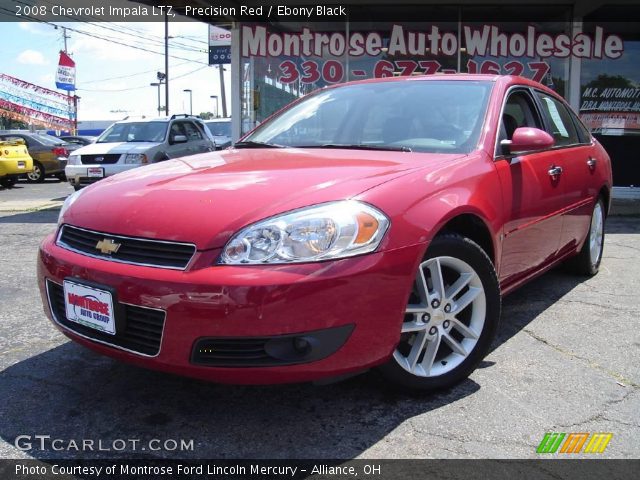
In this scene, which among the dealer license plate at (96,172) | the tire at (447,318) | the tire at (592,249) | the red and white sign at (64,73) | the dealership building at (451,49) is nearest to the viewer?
the tire at (447,318)

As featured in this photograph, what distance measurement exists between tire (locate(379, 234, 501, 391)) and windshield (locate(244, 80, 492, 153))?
0.65 metres

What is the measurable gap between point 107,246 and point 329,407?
116cm

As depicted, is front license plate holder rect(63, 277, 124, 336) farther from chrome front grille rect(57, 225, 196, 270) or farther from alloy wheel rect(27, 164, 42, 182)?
alloy wheel rect(27, 164, 42, 182)

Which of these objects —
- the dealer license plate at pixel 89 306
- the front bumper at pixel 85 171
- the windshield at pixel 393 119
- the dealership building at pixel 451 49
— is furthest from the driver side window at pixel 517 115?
the front bumper at pixel 85 171

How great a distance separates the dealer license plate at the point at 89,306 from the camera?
7.57 ft

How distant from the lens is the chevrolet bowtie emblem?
2.37 metres

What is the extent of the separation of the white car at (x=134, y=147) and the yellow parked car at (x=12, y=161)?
425 centimetres

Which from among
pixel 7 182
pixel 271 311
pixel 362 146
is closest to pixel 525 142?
pixel 362 146

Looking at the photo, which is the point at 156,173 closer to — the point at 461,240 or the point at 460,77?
the point at 461,240

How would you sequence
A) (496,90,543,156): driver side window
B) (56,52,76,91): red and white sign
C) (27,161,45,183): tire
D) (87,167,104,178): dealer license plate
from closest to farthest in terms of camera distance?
(496,90,543,156): driver side window
(87,167,104,178): dealer license plate
(27,161,45,183): tire
(56,52,76,91): red and white sign

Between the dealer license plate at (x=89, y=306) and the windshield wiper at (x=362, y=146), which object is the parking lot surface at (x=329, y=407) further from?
the windshield wiper at (x=362, y=146)

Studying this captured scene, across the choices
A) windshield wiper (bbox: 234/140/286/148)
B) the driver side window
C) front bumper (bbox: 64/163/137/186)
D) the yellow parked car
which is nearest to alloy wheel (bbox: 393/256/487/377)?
the driver side window

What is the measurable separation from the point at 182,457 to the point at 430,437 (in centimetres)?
96

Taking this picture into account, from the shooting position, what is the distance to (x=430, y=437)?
2.36 m
